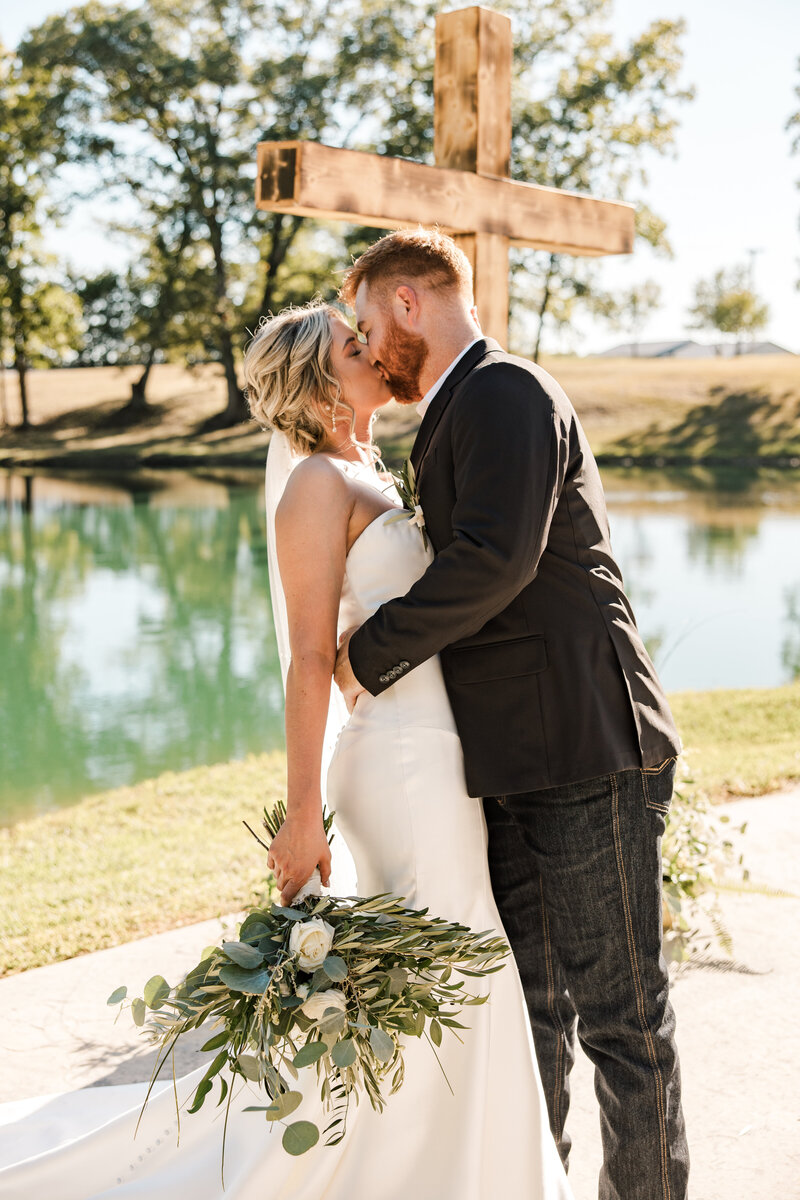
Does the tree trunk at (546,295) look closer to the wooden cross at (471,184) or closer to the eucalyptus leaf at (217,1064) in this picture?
the wooden cross at (471,184)

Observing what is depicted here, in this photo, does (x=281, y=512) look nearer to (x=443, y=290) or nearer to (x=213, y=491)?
(x=443, y=290)

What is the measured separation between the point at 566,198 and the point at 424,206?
0.67 meters

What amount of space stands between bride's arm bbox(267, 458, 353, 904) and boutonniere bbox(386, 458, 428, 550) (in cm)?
14

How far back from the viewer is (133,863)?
5.23m

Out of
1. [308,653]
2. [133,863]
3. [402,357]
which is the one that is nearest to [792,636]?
[133,863]

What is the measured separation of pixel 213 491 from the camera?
28359mm

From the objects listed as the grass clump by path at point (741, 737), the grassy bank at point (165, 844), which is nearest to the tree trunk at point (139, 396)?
the grass clump by path at point (741, 737)

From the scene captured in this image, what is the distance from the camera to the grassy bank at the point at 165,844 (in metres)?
4.43

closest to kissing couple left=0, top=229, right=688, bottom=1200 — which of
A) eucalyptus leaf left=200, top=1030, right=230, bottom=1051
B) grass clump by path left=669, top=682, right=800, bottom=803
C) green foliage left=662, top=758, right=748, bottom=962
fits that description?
eucalyptus leaf left=200, top=1030, right=230, bottom=1051

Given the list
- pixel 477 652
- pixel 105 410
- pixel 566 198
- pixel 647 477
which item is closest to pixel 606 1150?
pixel 477 652

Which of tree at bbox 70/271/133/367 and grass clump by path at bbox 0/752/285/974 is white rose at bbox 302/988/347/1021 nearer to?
grass clump by path at bbox 0/752/285/974

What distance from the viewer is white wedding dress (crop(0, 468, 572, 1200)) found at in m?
2.29

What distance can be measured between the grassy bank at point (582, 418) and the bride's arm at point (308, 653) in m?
29.1

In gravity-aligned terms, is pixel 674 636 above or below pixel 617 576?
below
